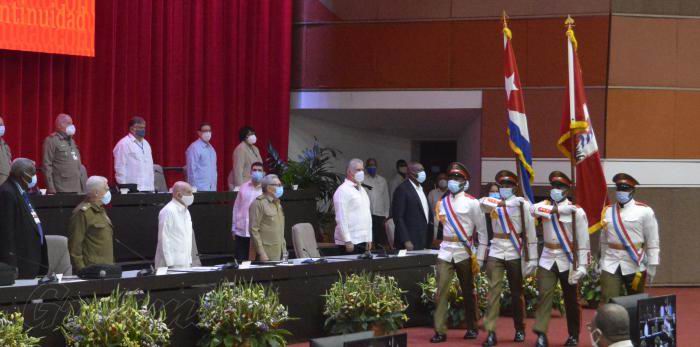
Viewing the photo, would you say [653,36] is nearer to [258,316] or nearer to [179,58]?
[179,58]

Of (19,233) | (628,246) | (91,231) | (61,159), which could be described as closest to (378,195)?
(61,159)

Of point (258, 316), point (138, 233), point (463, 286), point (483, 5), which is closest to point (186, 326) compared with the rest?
point (258, 316)

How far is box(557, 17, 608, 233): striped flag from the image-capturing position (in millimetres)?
11469

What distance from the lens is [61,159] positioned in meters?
12.4

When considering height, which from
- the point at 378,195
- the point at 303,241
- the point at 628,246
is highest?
the point at 378,195

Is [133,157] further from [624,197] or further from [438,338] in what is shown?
[624,197]

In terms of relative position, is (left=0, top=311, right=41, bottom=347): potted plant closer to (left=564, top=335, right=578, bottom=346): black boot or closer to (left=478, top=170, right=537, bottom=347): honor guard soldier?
(left=478, top=170, right=537, bottom=347): honor guard soldier

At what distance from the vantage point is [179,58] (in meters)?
16.5

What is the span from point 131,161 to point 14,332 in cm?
573

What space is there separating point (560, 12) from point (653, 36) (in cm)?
137

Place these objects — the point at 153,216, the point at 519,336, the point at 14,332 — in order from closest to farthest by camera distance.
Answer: the point at 14,332 < the point at 519,336 < the point at 153,216

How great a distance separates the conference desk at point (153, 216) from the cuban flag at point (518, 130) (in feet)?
12.8

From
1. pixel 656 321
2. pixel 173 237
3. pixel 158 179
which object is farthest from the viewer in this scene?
pixel 158 179

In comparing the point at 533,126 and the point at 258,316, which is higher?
the point at 533,126
